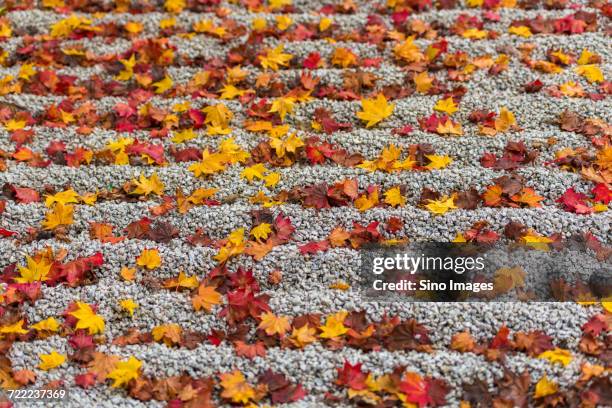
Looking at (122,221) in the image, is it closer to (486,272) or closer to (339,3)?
(486,272)

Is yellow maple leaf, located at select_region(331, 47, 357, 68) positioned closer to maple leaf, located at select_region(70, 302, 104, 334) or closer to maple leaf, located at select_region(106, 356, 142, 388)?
maple leaf, located at select_region(70, 302, 104, 334)

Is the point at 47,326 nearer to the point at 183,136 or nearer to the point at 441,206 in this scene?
the point at 183,136

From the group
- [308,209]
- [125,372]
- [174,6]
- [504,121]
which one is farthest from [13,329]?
[174,6]

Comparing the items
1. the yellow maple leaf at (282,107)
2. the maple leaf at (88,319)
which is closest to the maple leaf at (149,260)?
the maple leaf at (88,319)

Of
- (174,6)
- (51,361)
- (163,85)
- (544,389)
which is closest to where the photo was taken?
(544,389)

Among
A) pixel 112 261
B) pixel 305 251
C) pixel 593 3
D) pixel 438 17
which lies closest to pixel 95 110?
pixel 112 261
